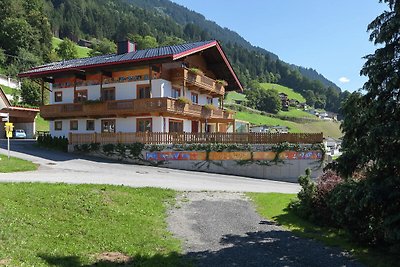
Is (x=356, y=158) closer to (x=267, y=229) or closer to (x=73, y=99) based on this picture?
(x=267, y=229)

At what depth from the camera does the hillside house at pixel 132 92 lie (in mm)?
30859

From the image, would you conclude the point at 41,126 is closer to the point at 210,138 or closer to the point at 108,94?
the point at 108,94

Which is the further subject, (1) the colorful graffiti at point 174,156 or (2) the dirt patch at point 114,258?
(1) the colorful graffiti at point 174,156

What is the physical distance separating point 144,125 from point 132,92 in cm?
313

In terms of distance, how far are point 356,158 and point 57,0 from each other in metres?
157

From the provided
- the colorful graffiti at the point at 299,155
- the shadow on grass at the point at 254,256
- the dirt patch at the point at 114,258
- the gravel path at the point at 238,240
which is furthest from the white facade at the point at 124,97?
the dirt patch at the point at 114,258

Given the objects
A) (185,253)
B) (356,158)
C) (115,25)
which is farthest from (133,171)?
(115,25)

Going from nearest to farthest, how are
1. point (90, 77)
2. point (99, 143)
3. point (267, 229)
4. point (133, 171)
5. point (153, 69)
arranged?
point (267, 229)
point (133, 171)
point (99, 143)
point (153, 69)
point (90, 77)

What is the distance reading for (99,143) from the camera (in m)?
29.8

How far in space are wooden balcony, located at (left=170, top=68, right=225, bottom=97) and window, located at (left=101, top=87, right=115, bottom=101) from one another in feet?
17.7

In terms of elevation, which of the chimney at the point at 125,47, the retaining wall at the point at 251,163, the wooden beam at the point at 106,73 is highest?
the chimney at the point at 125,47

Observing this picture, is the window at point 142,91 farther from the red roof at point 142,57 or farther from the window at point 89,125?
the window at point 89,125

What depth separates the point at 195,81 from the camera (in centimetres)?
3412

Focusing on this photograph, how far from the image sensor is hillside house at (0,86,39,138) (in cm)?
4484
